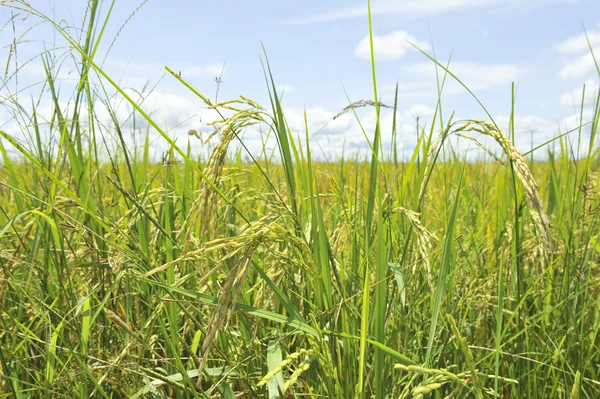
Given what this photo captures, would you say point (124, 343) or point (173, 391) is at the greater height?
point (124, 343)

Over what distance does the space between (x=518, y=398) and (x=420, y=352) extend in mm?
264

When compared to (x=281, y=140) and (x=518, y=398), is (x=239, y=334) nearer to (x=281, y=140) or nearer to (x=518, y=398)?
(x=281, y=140)

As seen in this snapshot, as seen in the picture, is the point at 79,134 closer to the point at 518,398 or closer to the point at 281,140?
the point at 281,140

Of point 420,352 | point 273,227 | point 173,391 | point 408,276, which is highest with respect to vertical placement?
point 273,227

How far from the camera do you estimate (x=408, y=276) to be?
1302mm

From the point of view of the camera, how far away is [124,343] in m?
1.35

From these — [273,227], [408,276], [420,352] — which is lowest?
[420,352]

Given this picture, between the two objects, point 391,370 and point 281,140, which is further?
point 391,370

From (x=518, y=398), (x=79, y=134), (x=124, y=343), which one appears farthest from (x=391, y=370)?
(x=79, y=134)

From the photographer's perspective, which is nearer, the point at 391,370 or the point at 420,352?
the point at 391,370

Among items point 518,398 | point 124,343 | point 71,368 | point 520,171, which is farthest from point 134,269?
point 518,398

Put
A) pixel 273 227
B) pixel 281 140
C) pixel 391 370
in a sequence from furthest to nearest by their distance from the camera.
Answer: pixel 391 370 → pixel 281 140 → pixel 273 227

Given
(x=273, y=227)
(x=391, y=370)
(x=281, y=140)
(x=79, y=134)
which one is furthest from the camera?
(x=79, y=134)

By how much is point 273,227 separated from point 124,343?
29.7 inches
